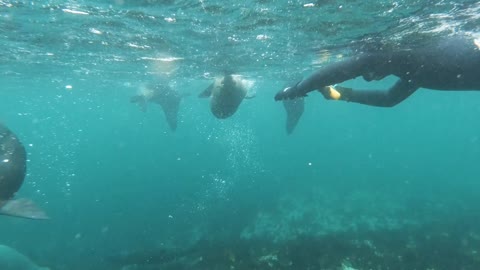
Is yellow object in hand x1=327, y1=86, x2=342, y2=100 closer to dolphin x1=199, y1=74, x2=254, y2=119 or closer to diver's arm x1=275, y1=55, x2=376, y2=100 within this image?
diver's arm x1=275, y1=55, x2=376, y2=100

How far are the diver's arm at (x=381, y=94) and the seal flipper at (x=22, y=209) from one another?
630 centimetres

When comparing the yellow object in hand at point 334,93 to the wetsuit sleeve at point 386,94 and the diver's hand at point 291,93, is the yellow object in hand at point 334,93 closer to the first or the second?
the wetsuit sleeve at point 386,94

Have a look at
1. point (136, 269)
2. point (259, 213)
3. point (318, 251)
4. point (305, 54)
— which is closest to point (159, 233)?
point (136, 269)

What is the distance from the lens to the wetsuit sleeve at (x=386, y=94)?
7004mm

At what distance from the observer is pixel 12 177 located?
24.8 ft

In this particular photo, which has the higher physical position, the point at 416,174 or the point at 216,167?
the point at 216,167

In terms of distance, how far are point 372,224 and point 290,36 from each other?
1058 cm

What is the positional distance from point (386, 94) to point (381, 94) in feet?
0.32

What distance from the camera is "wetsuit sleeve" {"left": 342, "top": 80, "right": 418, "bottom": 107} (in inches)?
276

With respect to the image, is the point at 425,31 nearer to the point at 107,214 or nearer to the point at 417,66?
the point at 417,66

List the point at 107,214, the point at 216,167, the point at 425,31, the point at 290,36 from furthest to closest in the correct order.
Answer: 1. the point at 216,167
2. the point at 107,214
3. the point at 290,36
4. the point at 425,31

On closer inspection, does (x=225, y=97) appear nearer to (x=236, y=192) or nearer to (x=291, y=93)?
(x=291, y=93)

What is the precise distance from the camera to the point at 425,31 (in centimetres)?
1266

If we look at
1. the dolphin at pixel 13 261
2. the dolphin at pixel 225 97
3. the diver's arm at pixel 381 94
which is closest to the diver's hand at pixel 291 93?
the diver's arm at pixel 381 94
